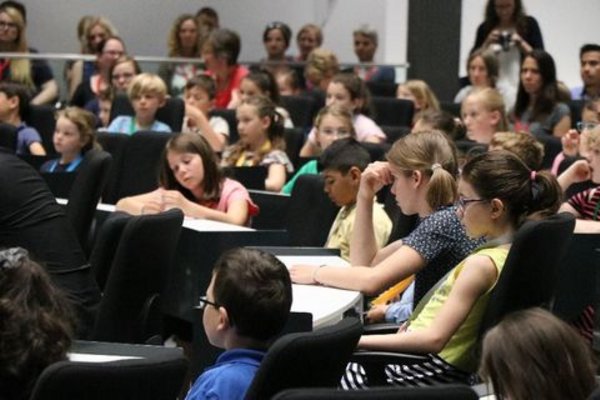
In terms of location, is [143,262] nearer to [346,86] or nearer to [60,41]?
[346,86]

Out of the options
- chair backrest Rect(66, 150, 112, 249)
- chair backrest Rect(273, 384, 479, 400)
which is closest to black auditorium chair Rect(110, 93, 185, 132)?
chair backrest Rect(66, 150, 112, 249)

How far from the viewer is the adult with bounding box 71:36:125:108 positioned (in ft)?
33.0

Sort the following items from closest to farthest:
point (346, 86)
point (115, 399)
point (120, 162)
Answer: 1. point (115, 399)
2. point (120, 162)
3. point (346, 86)

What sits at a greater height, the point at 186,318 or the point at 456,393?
the point at 456,393

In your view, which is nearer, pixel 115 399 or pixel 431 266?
pixel 115 399

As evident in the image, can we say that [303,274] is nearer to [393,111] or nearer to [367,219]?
[367,219]

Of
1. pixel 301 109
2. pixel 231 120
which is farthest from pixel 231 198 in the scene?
pixel 301 109

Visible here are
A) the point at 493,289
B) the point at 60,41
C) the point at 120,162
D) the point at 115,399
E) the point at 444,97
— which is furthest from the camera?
the point at 60,41

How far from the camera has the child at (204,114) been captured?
864 cm

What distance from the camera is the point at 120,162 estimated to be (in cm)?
739

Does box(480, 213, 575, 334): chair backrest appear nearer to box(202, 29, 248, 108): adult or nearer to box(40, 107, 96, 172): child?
box(40, 107, 96, 172): child

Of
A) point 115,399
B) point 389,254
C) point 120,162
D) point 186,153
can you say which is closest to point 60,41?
point 120,162

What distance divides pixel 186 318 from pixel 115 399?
120 inches

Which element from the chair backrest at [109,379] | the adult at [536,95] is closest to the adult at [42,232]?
the chair backrest at [109,379]
